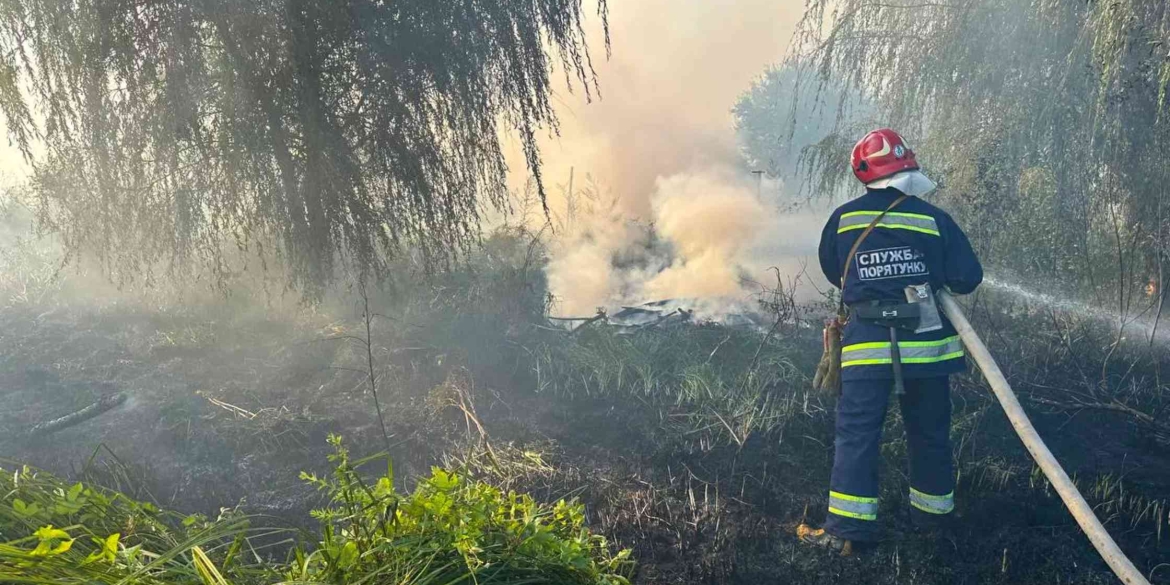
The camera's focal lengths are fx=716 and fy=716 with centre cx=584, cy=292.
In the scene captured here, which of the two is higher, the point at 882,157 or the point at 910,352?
the point at 882,157

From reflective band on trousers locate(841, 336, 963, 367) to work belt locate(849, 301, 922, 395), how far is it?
0.08 feet

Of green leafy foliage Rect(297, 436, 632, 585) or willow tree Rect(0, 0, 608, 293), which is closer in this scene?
green leafy foliage Rect(297, 436, 632, 585)

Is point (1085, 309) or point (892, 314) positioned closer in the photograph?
point (892, 314)

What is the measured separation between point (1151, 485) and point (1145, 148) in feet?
8.35

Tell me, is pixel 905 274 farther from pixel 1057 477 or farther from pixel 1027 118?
pixel 1027 118

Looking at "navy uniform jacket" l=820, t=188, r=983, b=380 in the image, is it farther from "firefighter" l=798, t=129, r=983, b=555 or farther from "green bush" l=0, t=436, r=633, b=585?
"green bush" l=0, t=436, r=633, b=585

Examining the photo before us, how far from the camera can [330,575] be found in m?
1.74

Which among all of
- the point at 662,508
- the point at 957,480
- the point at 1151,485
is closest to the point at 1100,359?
the point at 1151,485

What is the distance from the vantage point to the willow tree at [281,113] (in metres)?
3.59

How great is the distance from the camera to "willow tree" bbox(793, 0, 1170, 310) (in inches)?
189

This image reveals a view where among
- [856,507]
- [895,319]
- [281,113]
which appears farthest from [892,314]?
[281,113]

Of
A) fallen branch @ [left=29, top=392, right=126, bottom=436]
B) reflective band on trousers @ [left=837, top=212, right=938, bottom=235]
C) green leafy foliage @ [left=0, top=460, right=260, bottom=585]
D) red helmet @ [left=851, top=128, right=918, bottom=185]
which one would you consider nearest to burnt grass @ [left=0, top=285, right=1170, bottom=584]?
fallen branch @ [left=29, top=392, right=126, bottom=436]

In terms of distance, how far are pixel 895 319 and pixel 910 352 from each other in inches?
6.3

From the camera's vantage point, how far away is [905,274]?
10.6 ft
